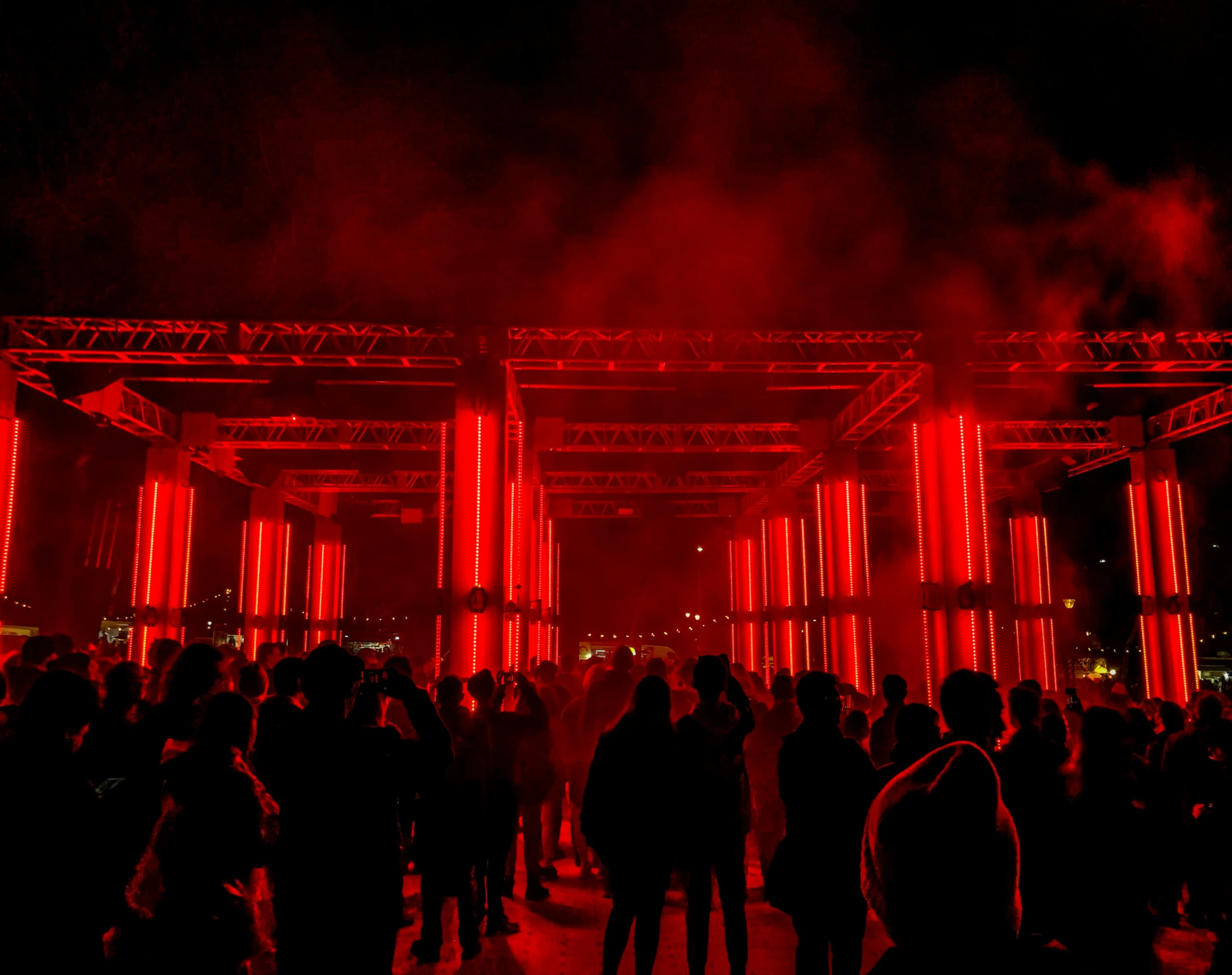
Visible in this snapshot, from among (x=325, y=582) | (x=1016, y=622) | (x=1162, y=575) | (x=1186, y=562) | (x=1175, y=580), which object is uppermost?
(x=325, y=582)

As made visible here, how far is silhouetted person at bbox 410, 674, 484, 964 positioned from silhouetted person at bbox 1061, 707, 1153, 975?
3092mm

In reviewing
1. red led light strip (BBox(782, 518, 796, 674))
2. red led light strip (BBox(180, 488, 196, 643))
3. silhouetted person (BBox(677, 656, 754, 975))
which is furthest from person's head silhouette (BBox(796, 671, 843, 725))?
red led light strip (BBox(782, 518, 796, 674))

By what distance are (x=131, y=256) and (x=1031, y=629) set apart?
69.4 feet

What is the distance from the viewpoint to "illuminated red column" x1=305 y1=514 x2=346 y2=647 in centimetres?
2598

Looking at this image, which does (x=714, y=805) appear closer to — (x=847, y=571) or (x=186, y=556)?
(x=847, y=571)

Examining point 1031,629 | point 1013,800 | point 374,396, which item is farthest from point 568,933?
point 1031,629

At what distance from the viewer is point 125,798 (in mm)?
2699

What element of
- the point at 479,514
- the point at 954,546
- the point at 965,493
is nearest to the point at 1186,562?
the point at 965,493

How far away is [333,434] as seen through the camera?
20250 millimetres

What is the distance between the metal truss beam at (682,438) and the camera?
20.1 meters

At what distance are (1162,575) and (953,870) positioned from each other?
19145mm

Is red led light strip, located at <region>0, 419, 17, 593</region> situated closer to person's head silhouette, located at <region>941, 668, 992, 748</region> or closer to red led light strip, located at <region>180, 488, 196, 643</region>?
red led light strip, located at <region>180, 488, 196, 643</region>

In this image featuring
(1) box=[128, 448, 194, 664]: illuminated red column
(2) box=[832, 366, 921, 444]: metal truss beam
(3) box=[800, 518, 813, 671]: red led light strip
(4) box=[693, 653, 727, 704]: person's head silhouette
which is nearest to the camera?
(4) box=[693, 653, 727, 704]: person's head silhouette

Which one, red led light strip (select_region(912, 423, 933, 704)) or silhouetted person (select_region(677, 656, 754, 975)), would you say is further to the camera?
red led light strip (select_region(912, 423, 933, 704))
